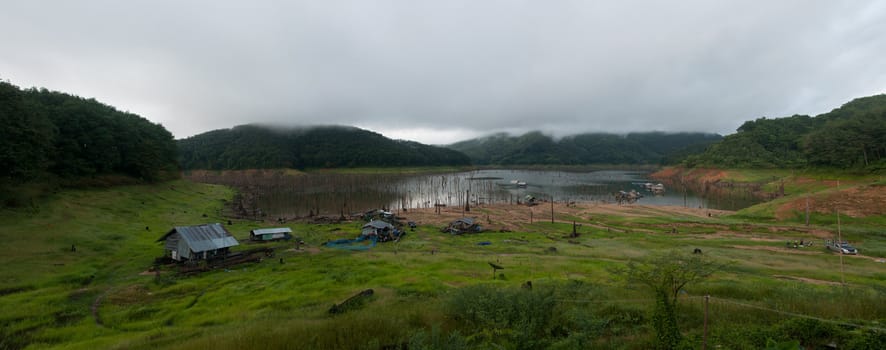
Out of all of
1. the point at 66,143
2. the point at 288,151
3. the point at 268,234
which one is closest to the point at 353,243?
the point at 268,234

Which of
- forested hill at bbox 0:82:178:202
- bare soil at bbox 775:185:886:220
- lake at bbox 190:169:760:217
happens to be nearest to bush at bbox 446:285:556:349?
forested hill at bbox 0:82:178:202

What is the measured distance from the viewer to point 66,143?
46.5 meters

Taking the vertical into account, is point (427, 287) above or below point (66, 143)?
below

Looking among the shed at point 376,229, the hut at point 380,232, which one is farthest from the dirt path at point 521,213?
the shed at point 376,229

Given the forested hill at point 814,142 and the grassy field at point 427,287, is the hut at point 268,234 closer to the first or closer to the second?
the grassy field at point 427,287

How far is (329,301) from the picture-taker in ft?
57.2

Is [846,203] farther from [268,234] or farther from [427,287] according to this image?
[268,234]

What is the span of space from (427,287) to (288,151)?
522 ft

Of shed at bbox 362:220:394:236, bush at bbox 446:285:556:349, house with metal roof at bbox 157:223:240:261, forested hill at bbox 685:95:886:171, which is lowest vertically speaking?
shed at bbox 362:220:394:236

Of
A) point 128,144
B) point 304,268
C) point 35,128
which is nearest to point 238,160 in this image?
point 128,144

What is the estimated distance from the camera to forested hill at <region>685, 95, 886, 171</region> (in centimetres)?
6316

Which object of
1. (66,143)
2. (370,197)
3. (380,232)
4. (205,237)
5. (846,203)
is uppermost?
(66,143)

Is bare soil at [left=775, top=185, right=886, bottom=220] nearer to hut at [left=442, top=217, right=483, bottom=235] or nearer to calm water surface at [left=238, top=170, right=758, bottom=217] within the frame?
calm water surface at [left=238, top=170, right=758, bottom=217]

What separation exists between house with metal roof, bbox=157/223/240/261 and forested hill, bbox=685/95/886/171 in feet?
322
